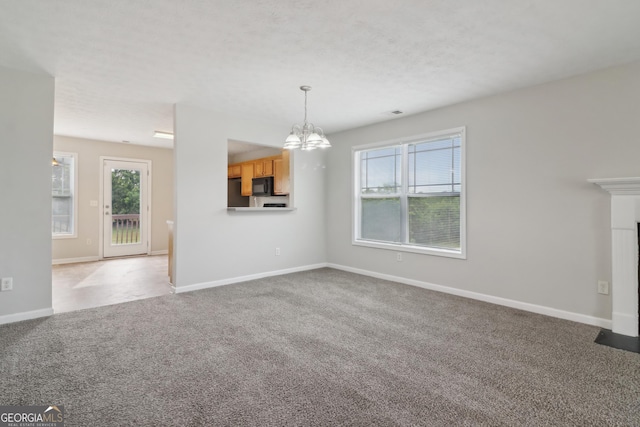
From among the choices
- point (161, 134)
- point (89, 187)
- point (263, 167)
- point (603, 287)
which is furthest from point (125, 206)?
point (603, 287)

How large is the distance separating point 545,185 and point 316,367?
303 cm

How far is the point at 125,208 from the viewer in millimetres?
7184

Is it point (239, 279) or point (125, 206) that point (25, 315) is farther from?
point (125, 206)

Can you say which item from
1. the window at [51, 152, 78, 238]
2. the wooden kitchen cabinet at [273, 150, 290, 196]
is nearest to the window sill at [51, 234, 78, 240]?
the window at [51, 152, 78, 238]

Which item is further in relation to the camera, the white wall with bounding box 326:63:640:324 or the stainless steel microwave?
the stainless steel microwave

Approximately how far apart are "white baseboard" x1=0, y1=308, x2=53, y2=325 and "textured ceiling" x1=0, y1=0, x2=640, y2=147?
7.90ft

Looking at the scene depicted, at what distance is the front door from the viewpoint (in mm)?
6938

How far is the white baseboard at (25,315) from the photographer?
3.19 metres

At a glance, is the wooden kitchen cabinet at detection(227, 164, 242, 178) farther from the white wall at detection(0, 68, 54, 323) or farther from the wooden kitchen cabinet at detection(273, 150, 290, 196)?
the white wall at detection(0, 68, 54, 323)

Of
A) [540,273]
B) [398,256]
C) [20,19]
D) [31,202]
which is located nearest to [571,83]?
[540,273]

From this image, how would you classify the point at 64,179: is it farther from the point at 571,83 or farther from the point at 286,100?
the point at 571,83

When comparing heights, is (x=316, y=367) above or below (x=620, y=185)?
below

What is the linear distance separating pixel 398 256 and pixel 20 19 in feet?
15.3

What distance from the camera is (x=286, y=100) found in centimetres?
416
